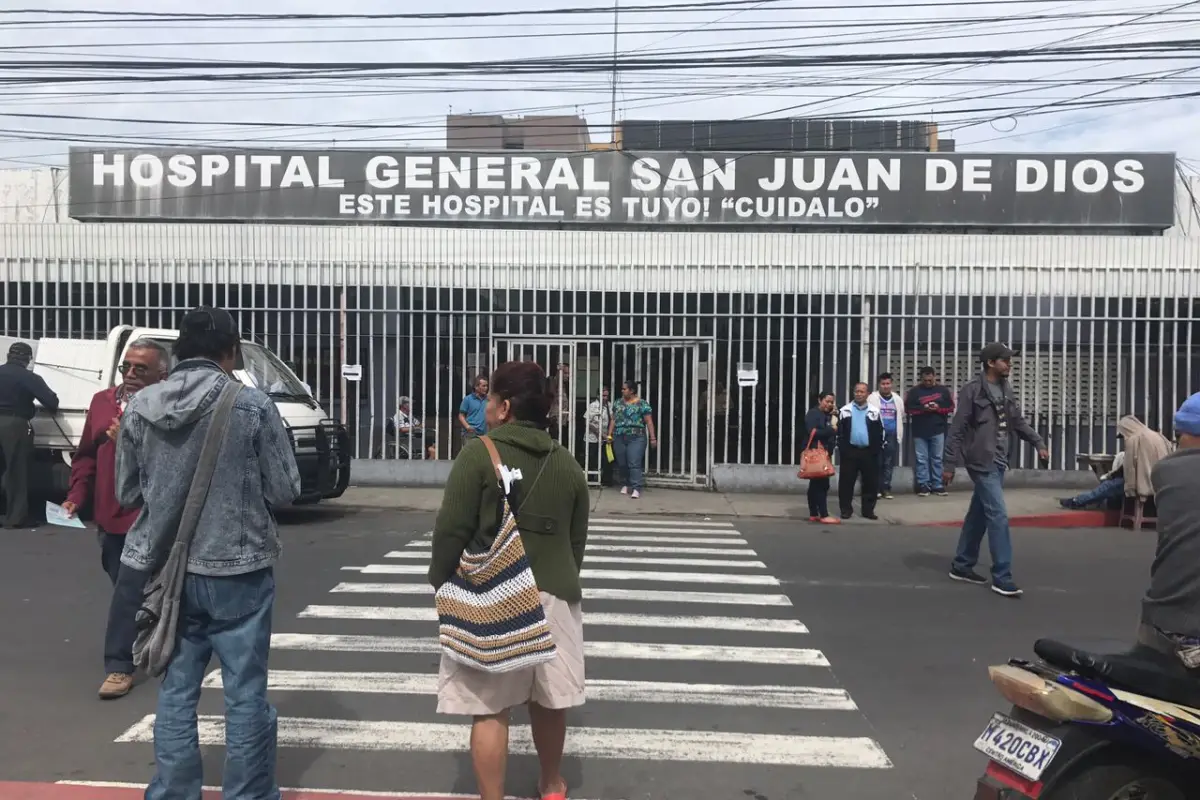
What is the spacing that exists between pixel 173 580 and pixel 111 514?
85.6 inches

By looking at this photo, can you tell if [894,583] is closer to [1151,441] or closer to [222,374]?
[1151,441]

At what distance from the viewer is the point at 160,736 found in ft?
10.7

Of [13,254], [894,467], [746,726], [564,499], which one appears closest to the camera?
[564,499]

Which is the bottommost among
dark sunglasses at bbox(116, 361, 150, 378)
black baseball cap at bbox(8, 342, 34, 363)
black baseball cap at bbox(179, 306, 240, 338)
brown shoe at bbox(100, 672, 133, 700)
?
brown shoe at bbox(100, 672, 133, 700)

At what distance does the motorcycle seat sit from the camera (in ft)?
10.4

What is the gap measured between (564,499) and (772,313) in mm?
11387

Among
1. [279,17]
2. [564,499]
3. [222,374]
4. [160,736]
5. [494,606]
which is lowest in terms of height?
[160,736]

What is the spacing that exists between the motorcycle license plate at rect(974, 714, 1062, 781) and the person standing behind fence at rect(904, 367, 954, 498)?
1035 centimetres

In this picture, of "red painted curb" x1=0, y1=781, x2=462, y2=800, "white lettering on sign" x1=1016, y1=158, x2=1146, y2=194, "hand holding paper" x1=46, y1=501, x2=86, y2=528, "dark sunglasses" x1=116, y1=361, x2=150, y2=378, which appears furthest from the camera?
"white lettering on sign" x1=1016, y1=158, x2=1146, y2=194

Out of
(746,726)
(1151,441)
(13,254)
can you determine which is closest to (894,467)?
(1151,441)

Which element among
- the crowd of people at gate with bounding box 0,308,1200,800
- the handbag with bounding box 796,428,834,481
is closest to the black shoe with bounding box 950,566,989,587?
the handbag with bounding box 796,428,834,481

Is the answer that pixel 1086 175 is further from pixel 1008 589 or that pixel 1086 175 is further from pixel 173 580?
pixel 173 580

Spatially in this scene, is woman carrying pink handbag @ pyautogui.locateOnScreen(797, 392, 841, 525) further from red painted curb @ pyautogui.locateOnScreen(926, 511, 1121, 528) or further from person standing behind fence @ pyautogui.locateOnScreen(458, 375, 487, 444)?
person standing behind fence @ pyautogui.locateOnScreen(458, 375, 487, 444)

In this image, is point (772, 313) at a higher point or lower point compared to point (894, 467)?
higher
